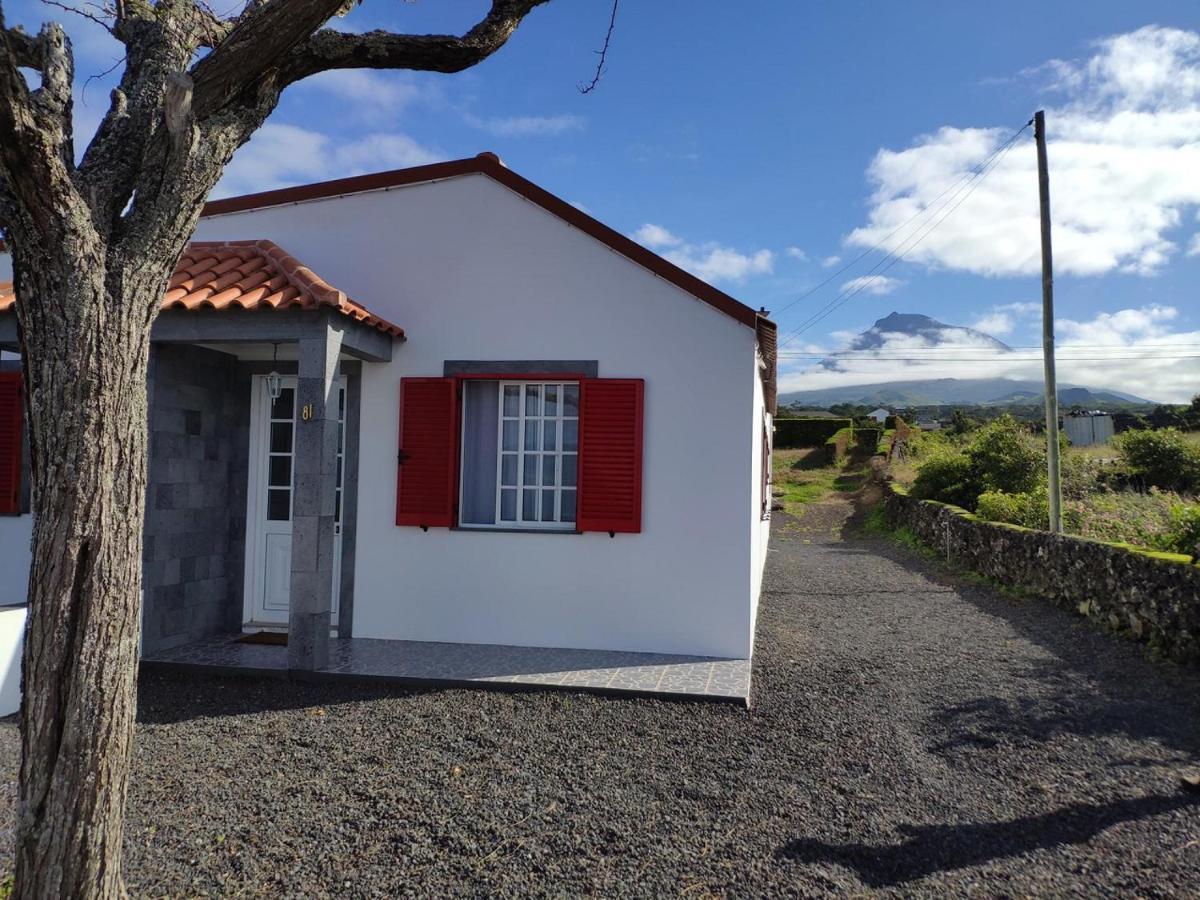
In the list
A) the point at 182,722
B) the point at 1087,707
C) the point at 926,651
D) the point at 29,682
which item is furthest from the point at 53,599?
the point at 926,651

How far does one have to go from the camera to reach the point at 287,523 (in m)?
7.21

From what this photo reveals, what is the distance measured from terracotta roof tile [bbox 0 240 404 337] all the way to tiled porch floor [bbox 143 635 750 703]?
8.94 ft

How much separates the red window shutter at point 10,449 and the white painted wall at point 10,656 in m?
2.28

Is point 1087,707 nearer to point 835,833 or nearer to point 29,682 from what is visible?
point 835,833

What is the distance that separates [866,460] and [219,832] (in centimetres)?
2825

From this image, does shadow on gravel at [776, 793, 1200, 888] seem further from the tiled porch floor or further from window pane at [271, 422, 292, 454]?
window pane at [271, 422, 292, 454]

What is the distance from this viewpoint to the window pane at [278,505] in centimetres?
727

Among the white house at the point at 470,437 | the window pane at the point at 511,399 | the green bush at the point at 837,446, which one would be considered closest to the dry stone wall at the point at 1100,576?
the white house at the point at 470,437

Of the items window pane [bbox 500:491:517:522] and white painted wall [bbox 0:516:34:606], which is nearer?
white painted wall [bbox 0:516:34:606]

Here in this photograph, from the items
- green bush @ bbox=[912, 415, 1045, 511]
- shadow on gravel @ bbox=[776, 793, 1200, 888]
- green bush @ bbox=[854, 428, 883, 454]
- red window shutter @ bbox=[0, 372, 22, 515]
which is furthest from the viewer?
green bush @ bbox=[854, 428, 883, 454]

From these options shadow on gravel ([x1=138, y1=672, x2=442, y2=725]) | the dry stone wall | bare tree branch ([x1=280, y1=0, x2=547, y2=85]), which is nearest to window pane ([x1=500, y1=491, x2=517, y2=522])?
shadow on gravel ([x1=138, y1=672, x2=442, y2=725])

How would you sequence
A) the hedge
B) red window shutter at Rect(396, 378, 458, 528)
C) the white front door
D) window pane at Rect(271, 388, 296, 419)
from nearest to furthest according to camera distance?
red window shutter at Rect(396, 378, 458, 528) < the white front door < window pane at Rect(271, 388, 296, 419) < the hedge

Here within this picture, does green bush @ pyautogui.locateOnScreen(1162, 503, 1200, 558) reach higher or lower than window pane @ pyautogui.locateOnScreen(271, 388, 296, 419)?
lower

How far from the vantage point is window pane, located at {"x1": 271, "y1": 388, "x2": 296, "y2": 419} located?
7.32 metres
